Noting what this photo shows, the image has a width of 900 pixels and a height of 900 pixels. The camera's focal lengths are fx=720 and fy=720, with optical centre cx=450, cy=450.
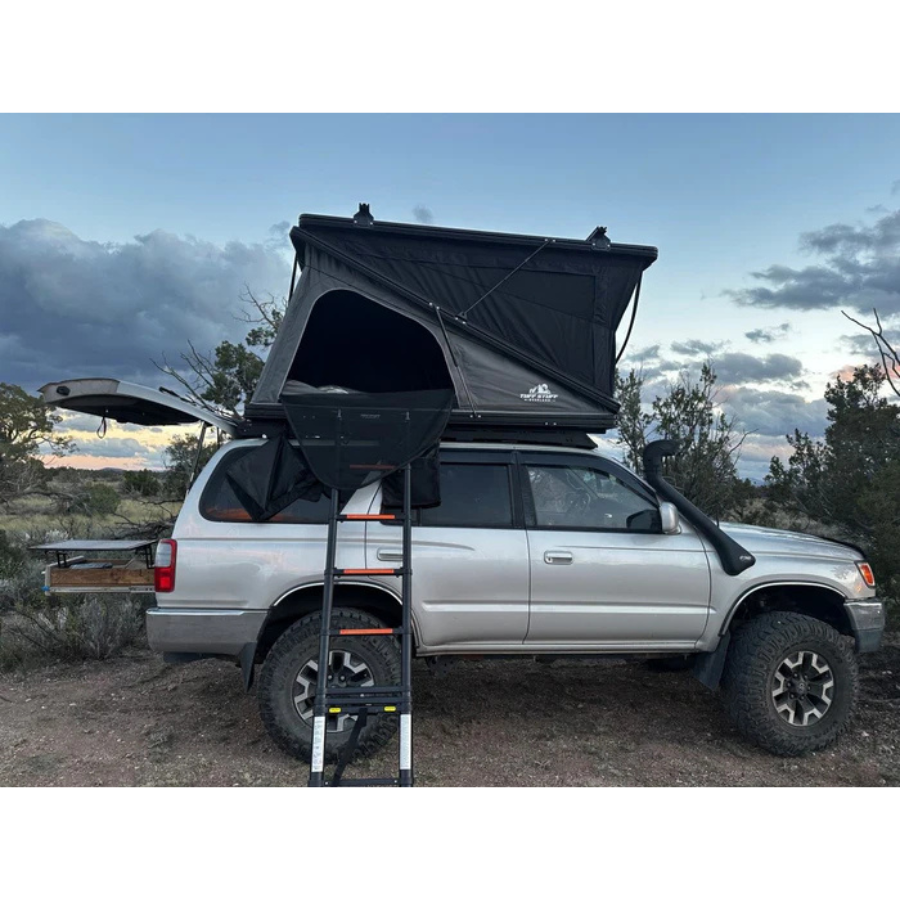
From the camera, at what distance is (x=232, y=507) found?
4500mm

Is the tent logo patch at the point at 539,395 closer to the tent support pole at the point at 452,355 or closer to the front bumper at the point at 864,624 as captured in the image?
the tent support pole at the point at 452,355

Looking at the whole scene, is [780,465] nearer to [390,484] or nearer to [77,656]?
[390,484]

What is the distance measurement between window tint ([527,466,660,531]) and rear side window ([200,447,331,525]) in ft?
4.66

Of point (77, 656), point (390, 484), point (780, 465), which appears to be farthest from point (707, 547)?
point (77, 656)

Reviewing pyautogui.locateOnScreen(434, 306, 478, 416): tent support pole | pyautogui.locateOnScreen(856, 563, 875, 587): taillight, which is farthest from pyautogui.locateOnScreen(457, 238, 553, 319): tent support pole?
pyautogui.locateOnScreen(856, 563, 875, 587): taillight

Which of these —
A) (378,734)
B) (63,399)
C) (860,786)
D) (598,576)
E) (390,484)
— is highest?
(63,399)

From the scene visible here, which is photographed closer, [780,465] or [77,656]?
[77,656]

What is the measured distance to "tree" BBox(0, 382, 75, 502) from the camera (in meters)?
12.3

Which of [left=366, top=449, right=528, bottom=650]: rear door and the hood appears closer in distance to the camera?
[left=366, top=449, right=528, bottom=650]: rear door

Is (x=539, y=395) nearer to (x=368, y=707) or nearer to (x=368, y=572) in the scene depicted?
(x=368, y=572)

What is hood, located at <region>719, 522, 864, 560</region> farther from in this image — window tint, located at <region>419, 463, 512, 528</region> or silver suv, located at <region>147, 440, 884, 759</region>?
window tint, located at <region>419, 463, 512, 528</region>

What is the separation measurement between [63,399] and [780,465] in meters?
8.05

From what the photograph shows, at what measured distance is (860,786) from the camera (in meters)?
4.29

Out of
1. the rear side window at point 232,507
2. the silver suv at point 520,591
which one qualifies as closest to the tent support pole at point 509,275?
the silver suv at point 520,591
